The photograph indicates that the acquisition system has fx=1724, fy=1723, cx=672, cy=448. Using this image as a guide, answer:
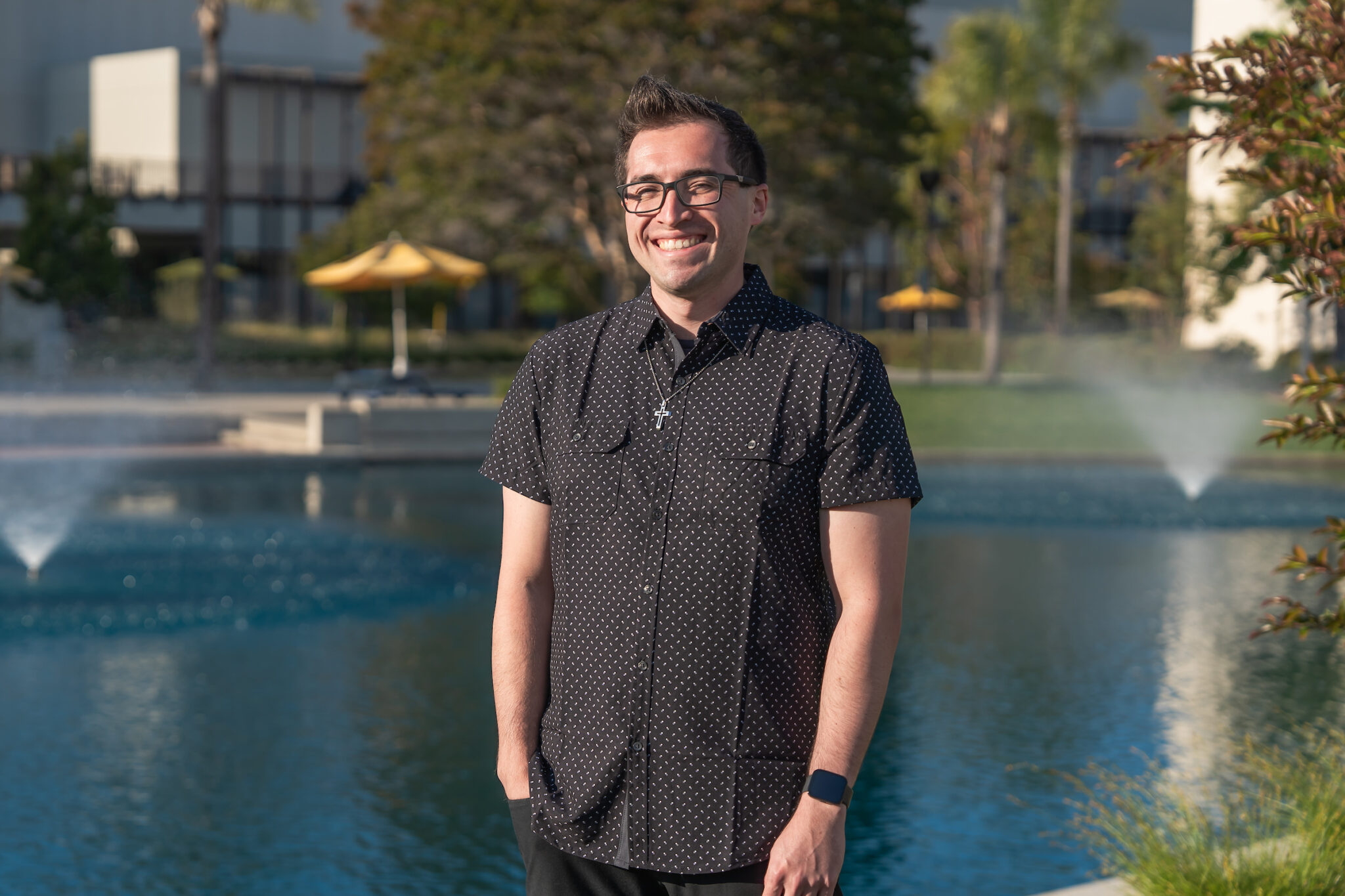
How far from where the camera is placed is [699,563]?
2955mm

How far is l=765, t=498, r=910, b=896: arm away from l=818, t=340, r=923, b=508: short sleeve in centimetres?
3

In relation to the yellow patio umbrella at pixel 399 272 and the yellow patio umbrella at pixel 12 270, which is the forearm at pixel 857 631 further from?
the yellow patio umbrella at pixel 12 270

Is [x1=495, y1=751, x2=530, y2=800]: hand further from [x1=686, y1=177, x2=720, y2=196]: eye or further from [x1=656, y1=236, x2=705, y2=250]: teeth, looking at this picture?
[x1=686, y1=177, x2=720, y2=196]: eye

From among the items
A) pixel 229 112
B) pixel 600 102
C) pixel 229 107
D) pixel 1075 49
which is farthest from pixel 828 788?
pixel 229 112

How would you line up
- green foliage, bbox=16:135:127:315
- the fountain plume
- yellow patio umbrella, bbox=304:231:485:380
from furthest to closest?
green foliage, bbox=16:135:127:315 → yellow patio umbrella, bbox=304:231:485:380 → the fountain plume

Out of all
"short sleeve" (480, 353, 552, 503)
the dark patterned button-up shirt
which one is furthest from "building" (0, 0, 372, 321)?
the dark patterned button-up shirt

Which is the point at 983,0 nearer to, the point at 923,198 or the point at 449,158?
the point at 923,198

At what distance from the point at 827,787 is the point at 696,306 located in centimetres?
90

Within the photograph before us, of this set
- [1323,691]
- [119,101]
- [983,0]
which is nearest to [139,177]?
[119,101]

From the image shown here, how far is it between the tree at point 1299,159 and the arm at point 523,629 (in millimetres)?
2184

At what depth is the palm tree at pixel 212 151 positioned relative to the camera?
37750 mm

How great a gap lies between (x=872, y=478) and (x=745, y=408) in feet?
0.86

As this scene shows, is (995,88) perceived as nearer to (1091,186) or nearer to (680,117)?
(1091,186)

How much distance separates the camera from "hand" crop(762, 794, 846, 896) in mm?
2848
